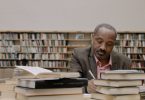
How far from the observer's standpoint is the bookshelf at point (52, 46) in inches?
324

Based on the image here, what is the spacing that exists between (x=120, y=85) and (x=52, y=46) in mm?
6854

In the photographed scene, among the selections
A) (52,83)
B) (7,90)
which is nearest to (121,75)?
(52,83)

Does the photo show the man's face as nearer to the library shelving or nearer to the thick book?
the thick book

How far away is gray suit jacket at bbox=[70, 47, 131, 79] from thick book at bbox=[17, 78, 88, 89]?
117 centimetres

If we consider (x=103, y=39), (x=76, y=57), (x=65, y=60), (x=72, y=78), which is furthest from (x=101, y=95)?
(x=65, y=60)

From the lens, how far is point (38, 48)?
327 inches

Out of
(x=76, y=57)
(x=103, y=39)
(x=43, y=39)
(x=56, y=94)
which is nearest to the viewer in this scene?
(x=56, y=94)

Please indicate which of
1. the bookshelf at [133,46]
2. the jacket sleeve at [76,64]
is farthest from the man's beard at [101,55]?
the bookshelf at [133,46]

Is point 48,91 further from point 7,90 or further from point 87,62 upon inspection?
point 87,62
